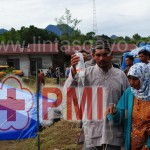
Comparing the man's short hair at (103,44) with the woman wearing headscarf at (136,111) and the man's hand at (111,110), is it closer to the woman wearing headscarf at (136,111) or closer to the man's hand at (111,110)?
the woman wearing headscarf at (136,111)

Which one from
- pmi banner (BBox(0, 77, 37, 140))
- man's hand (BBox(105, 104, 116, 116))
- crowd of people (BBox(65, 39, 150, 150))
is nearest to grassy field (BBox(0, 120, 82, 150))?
pmi banner (BBox(0, 77, 37, 140))

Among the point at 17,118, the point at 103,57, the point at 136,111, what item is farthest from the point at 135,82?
the point at 17,118

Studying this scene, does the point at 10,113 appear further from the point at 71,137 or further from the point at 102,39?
the point at 102,39

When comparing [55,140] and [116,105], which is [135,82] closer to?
[116,105]

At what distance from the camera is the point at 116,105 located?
3350 mm

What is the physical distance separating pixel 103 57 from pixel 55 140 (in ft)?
12.4

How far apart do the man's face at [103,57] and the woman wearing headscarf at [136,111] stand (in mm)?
226

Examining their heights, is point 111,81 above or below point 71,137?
above

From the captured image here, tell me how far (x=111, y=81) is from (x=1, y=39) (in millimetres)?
55785

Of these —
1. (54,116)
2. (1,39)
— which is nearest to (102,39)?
(54,116)

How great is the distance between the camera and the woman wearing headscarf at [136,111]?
10.6ft

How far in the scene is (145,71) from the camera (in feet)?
10.9

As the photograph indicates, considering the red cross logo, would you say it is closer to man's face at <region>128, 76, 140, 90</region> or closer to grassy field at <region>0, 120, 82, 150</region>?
grassy field at <region>0, 120, 82, 150</region>

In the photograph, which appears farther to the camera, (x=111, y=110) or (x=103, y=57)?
(x=103, y=57)
